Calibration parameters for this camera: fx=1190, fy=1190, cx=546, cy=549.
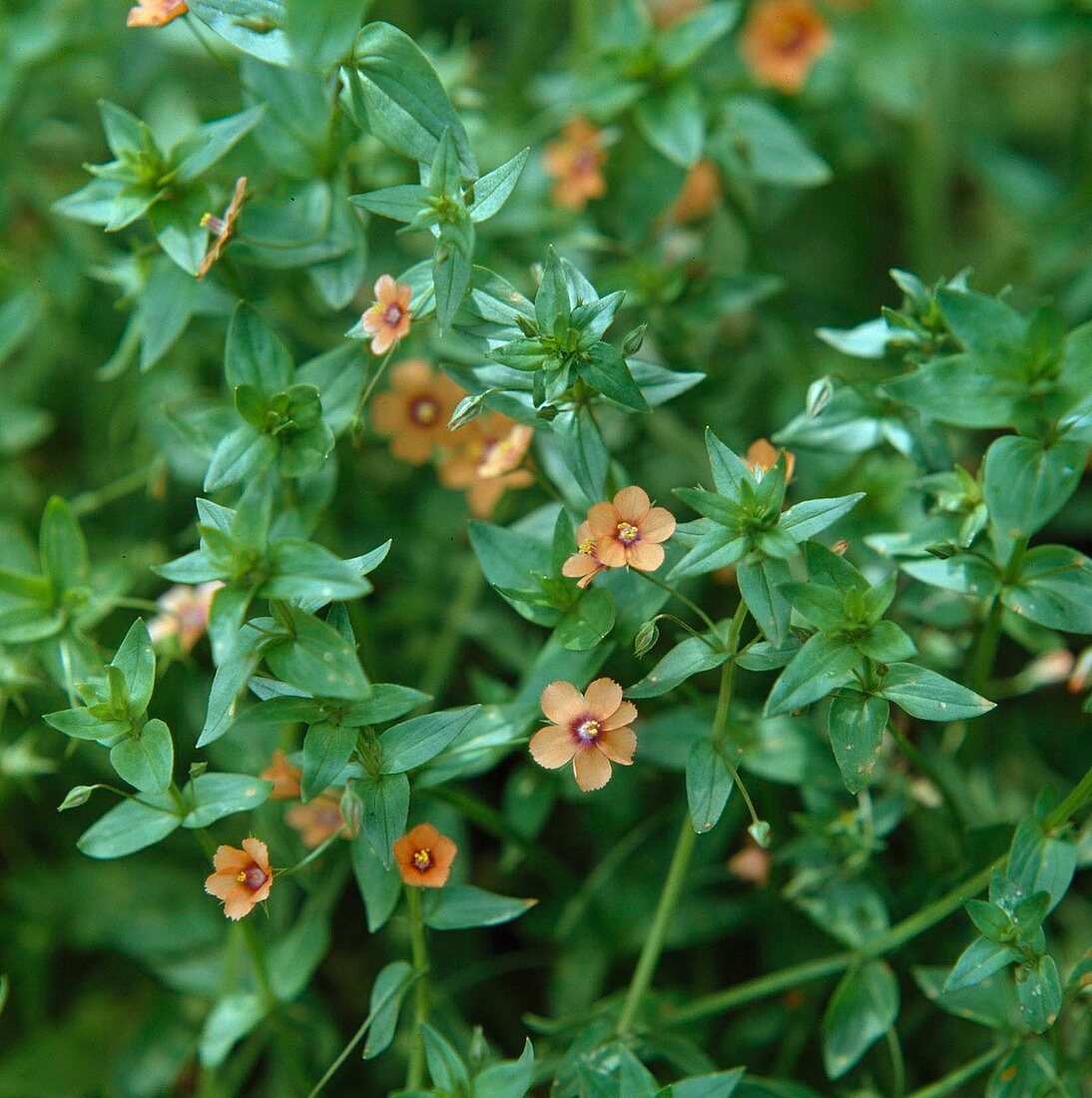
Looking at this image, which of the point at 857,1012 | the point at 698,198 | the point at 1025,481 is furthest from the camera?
the point at 698,198

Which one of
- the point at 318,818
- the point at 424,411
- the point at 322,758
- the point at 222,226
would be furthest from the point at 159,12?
the point at 318,818

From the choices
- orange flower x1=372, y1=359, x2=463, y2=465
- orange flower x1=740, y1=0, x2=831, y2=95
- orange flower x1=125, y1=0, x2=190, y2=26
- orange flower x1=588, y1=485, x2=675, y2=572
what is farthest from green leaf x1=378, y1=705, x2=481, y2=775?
orange flower x1=740, y1=0, x2=831, y2=95

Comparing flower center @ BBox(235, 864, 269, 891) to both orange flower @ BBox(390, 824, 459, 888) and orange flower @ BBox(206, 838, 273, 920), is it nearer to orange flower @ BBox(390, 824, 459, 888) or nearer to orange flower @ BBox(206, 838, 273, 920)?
orange flower @ BBox(206, 838, 273, 920)

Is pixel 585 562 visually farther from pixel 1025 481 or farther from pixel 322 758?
pixel 1025 481

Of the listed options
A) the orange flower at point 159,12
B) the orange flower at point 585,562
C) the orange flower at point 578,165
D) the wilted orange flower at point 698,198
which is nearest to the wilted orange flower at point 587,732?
the orange flower at point 585,562

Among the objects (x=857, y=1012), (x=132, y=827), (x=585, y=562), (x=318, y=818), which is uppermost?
(x=585, y=562)

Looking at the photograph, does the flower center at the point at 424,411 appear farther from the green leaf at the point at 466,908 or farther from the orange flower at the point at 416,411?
the green leaf at the point at 466,908
